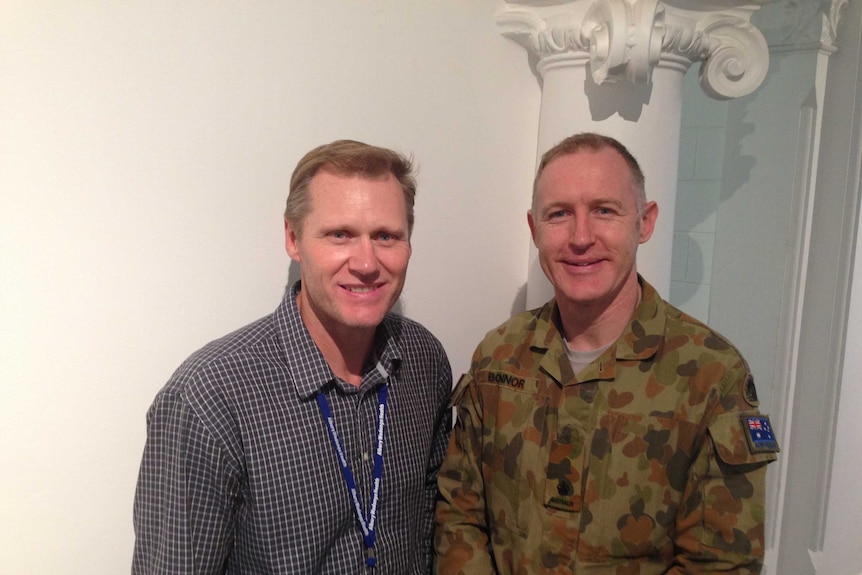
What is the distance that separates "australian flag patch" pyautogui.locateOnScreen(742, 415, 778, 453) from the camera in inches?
56.6

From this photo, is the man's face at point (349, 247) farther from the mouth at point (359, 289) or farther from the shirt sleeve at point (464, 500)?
the shirt sleeve at point (464, 500)

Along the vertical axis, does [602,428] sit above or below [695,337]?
below

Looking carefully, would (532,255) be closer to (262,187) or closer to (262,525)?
(262,187)

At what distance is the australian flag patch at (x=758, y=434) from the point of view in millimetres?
1437

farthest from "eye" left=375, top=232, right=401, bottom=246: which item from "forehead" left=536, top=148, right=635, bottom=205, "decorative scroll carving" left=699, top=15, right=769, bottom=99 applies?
"decorative scroll carving" left=699, top=15, right=769, bottom=99

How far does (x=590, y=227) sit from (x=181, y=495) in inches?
Answer: 38.7

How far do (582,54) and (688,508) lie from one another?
53.8 inches

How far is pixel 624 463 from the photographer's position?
1.54 m

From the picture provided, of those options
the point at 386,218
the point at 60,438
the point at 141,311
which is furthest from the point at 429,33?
the point at 60,438

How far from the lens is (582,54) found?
2.23 metres

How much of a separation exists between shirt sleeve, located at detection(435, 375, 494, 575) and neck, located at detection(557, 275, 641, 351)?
29 cm

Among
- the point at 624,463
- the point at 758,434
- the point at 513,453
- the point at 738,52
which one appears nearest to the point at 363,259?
the point at 513,453

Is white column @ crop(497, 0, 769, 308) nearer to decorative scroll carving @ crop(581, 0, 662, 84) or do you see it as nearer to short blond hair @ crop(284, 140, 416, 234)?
decorative scroll carving @ crop(581, 0, 662, 84)

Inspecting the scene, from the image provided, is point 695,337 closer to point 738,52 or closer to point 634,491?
point 634,491
